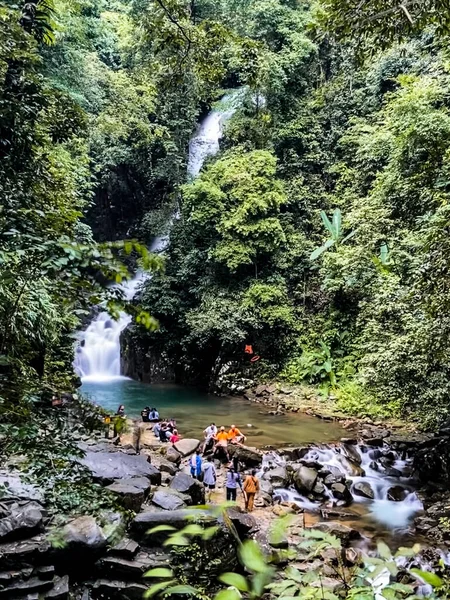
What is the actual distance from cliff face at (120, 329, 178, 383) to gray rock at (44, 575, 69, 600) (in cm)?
1637

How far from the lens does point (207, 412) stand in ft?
51.0

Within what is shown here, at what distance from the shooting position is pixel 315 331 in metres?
18.8

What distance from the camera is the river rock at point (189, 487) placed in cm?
738

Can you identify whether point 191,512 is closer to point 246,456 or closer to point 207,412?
point 246,456

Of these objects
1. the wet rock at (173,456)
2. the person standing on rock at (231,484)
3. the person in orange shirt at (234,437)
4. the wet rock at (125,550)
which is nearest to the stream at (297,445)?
the person in orange shirt at (234,437)

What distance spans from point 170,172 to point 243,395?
11084 millimetres

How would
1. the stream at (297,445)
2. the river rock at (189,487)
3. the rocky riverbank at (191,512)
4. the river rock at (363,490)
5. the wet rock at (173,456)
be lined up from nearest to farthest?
the rocky riverbank at (191,512) < the river rock at (189,487) < the stream at (297,445) < the river rock at (363,490) < the wet rock at (173,456)

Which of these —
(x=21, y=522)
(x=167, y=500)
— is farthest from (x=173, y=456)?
(x=21, y=522)

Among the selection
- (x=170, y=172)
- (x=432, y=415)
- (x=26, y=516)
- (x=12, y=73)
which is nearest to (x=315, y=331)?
(x=432, y=415)

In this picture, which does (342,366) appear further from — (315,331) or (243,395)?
(243,395)

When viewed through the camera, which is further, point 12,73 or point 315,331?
point 315,331

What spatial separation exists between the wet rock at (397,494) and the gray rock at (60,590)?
21.6 feet

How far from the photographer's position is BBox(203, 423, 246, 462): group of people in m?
10.8

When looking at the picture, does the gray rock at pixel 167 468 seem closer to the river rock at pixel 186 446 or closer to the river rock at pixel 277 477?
the river rock at pixel 186 446
